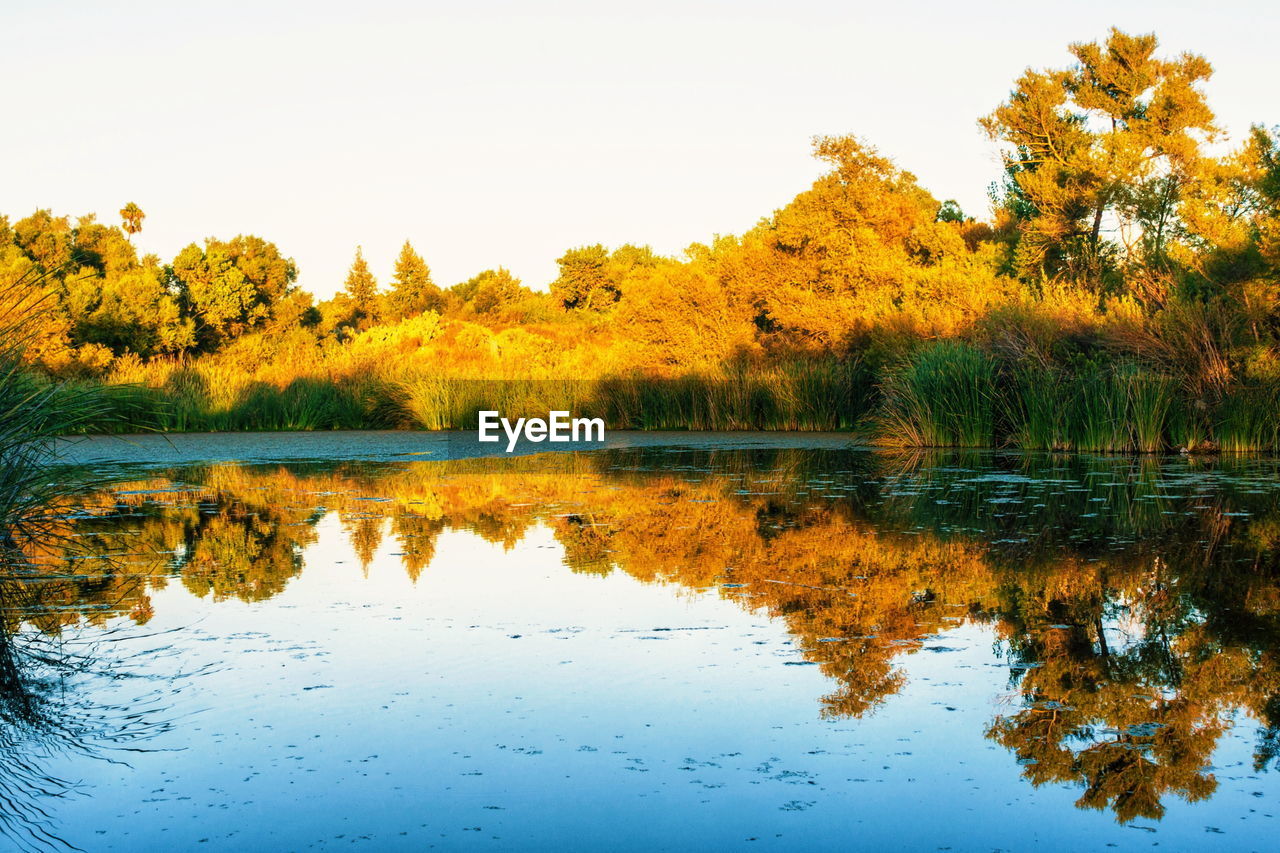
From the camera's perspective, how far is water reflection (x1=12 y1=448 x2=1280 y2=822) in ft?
12.1

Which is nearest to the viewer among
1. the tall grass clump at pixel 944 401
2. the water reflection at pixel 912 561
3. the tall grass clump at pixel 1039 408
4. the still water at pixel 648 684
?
the still water at pixel 648 684

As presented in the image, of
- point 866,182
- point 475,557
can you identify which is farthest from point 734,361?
point 475,557

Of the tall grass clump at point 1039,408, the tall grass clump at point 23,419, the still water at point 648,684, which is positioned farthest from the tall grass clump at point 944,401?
the tall grass clump at point 23,419

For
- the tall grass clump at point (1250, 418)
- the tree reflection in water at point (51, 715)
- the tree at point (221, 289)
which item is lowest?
the tree reflection in water at point (51, 715)

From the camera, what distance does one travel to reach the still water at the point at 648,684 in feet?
9.45

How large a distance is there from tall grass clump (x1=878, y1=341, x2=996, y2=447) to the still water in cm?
757

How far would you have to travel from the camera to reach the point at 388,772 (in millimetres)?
3162

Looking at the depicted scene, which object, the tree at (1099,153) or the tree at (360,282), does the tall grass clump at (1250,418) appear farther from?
the tree at (360,282)

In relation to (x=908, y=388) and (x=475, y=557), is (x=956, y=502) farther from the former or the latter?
(x=908, y=388)

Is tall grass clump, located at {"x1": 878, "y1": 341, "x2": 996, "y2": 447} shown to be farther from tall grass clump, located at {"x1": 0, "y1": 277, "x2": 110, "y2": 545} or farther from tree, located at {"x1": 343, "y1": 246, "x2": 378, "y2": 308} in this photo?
tree, located at {"x1": 343, "y1": 246, "x2": 378, "y2": 308}

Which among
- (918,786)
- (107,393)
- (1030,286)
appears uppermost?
(1030,286)

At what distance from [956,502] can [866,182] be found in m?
19.1

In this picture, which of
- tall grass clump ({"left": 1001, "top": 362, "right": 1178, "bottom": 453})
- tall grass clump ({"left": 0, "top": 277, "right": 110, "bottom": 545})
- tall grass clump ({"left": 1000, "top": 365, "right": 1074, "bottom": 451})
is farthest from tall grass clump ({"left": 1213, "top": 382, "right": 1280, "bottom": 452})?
tall grass clump ({"left": 0, "top": 277, "right": 110, "bottom": 545})

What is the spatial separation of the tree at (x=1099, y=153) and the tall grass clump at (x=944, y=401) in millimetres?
8439
